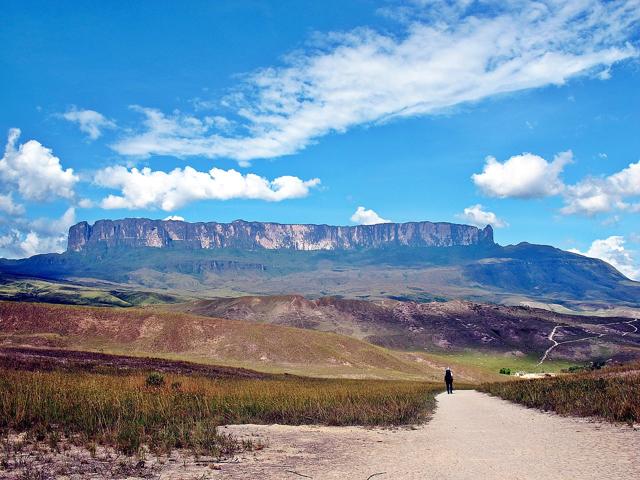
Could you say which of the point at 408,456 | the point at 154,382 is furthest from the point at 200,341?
the point at 408,456

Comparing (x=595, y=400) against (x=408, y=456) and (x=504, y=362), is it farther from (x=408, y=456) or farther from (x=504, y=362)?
(x=504, y=362)

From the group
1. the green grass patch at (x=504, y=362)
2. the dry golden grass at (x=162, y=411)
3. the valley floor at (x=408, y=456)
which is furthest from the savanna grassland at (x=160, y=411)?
the green grass patch at (x=504, y=362)

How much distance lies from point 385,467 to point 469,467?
203 cm

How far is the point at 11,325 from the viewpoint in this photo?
9156 cm

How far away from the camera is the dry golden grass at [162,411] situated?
14.8 m

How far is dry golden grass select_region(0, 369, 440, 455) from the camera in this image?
14.8 metres

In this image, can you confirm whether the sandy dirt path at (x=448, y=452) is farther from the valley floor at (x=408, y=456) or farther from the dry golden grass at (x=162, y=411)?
the dry golden grass at (x=162, y=411)

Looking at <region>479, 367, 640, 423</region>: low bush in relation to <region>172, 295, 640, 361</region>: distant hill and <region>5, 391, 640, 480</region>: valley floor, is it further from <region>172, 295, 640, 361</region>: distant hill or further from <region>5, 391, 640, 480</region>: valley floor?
<region>172, 295, 640, 361</region>: distant hill

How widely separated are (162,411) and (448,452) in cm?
1054

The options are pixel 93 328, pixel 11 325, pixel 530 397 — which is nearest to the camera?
pixel 530 397

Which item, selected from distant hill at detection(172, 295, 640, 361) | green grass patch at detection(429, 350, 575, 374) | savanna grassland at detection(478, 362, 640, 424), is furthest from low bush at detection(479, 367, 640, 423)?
distant hill at detection(172, 295, 640, 361)

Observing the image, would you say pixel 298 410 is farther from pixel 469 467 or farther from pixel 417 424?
pixel 469 467

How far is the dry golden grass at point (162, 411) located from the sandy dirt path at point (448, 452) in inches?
70.4

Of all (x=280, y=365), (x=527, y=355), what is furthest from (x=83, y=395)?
(x=527, y=355)
